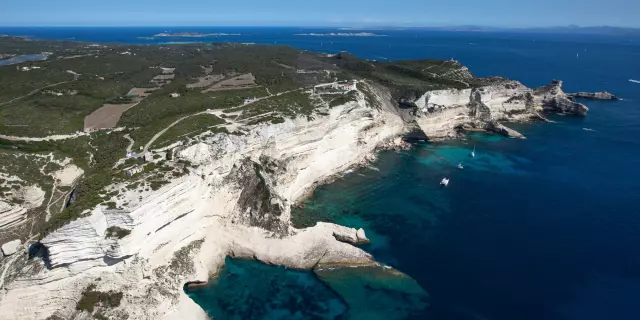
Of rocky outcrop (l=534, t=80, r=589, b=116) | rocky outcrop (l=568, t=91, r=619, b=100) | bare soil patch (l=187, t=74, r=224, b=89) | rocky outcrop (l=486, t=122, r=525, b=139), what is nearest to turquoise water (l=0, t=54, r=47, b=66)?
bare soil patch (l=187, t=74, r=224, b=89)

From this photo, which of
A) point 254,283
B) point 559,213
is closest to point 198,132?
point 254,283

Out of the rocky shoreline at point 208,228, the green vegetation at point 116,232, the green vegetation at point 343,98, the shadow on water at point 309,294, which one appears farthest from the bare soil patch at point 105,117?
the green vegetation at point 343,98

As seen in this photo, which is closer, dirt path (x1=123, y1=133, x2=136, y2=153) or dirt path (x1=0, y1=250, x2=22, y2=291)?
dirt path (x1=0, y1=250, x2=22, y2=291)

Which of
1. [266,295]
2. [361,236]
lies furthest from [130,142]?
[361,236]

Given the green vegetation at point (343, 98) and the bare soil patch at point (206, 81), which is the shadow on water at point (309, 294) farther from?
the bare soil patch at point (206, 81)

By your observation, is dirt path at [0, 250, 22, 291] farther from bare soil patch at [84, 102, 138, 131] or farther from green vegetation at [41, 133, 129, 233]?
bare soil patch at [84, 102, 138, 131]

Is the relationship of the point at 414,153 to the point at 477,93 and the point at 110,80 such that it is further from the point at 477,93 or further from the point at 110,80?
the point at 110,80
